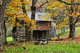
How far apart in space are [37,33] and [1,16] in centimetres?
1812

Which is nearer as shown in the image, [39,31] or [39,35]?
[39,35]

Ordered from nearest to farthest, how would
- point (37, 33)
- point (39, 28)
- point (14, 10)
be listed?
point (14, 10) < point (39, 28) < point (37, 33)

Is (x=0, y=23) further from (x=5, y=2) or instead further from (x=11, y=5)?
(x=11, y=5)

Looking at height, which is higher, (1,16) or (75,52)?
(1,16)

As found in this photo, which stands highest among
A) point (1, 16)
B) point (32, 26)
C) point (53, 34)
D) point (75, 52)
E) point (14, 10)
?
point (14, 10)

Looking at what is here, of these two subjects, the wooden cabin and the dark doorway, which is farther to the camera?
the dark doorway

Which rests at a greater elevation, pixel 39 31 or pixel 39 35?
pixel 39 31

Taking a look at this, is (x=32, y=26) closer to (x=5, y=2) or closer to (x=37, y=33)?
(x=5, y=2)

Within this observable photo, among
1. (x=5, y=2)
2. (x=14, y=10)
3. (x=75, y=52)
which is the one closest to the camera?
(x=75, y=52)

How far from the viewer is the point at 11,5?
1130 cm

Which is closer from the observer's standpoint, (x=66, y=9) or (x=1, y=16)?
(x=1, y=16)

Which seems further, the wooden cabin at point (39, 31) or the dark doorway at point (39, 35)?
the dark doorway at point (39, 35)

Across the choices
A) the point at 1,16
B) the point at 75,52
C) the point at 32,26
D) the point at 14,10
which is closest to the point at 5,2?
the point at 1,16

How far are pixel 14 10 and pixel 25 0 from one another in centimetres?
206
